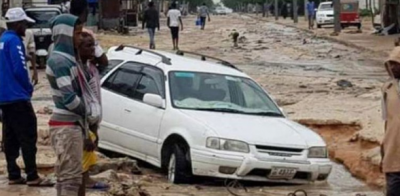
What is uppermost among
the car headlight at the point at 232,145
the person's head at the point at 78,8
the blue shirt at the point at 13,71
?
the person's head at the point at 78,8

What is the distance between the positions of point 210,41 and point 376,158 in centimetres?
3736

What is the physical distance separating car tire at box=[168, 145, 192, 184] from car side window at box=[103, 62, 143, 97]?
166 centimetres

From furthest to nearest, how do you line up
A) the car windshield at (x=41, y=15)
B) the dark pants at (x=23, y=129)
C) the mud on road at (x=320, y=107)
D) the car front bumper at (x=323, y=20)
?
the car front bumper at (x=323, y=20)
the car windshield at (x=41, y=15)
the mud on road at (x=320, y=107)
the dark pants at (x=23, y=129)

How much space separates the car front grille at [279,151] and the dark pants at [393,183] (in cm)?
336

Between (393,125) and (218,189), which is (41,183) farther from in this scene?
(393,125)

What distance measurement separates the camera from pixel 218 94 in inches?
466

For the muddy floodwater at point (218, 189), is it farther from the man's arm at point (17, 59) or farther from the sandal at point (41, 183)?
the man's arm at point (17, 59)

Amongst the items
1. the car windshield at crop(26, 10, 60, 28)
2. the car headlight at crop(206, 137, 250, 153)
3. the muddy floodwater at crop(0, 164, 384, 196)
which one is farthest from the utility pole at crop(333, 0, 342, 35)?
the car headlight at crop(206, 137, 250, 153)

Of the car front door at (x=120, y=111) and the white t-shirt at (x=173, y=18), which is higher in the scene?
the car front door at (x=120, y=111)

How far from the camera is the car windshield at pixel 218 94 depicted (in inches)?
455

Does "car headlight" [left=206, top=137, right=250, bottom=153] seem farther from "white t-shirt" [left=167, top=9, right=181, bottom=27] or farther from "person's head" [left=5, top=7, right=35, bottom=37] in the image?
"white t-shirt" [left=167, top=9, right=181, bottom=27]

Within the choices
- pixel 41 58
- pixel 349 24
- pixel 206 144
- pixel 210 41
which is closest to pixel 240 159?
pixel 206 144

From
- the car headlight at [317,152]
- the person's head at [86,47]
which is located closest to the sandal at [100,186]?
the car headlight at [317,152]

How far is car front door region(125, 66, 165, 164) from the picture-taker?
11.5 m
